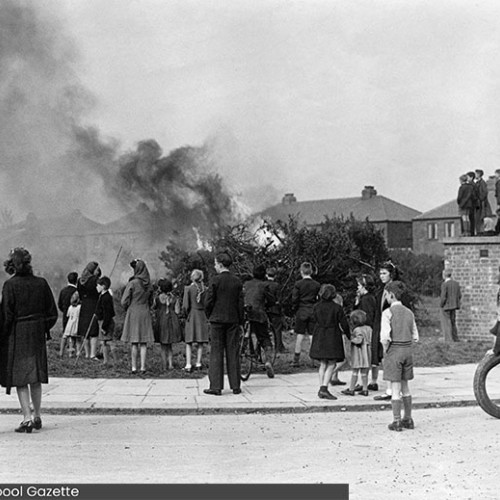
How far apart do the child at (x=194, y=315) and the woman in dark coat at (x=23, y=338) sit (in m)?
4.81

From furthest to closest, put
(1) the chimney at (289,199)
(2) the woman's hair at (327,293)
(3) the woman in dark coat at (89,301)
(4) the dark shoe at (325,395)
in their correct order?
(1) the chimney at (289,199), (3) the woman in dark coat at (89,301), (2) the woman's hair at (327,293), (4) the dark shoe at (325,395)

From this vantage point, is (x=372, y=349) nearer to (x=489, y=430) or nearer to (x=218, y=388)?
(x=218, y=388)

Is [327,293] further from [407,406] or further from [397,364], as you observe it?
[407,406]

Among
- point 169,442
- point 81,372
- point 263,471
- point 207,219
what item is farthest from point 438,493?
point 207,219

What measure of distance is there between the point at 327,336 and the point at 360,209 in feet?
259

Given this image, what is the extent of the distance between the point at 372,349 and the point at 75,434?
4600 mm

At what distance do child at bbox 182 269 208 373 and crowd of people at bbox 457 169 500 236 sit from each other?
37.9ft

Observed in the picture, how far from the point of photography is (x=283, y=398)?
1166 centimetres

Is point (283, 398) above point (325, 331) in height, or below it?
below

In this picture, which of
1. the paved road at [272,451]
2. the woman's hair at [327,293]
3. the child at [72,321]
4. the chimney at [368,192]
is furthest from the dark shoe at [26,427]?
the chimney at [368,192]

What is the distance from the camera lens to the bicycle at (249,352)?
1375cm

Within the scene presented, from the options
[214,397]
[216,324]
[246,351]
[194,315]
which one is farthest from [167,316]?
[214,397]

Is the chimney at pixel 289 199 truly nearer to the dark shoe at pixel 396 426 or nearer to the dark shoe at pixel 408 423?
the dark shoe at pixel 408 423

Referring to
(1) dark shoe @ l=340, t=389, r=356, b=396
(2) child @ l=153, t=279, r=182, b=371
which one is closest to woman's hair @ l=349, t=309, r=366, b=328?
(1) dark shoe @ l=340, t=389, r=356, b=396
